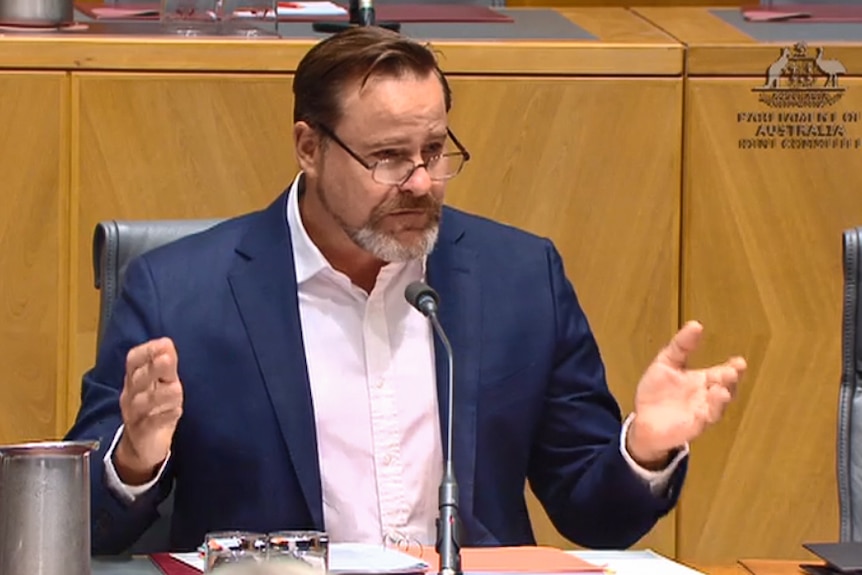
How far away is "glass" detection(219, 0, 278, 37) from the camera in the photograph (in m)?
3.90

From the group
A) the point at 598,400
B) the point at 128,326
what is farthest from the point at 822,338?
the point at 128,326

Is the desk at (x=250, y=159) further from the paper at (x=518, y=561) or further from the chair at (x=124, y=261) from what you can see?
the paper at (x=518, y=561)

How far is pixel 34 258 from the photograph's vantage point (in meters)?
3.62

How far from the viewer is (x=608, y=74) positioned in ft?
12.3

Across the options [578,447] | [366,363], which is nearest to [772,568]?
[578,447]

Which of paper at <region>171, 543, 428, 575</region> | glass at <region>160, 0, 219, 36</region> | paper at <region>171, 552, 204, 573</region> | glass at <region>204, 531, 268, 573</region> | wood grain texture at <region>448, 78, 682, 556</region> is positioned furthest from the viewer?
glass at <region>160, 0, 219, 36</region>

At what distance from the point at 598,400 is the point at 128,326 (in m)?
0.71

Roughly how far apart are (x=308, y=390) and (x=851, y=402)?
812mm

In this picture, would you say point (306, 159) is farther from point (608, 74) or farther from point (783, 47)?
point (783, 47)

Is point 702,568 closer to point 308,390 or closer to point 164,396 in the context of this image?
point 308,390

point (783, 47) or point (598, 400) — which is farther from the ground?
point (783, 47)

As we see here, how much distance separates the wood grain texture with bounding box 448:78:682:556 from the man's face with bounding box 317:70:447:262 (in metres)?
1.18

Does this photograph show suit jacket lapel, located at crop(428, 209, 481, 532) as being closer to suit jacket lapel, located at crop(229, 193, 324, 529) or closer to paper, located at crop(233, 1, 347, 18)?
suit jacket lapel, located at crop(229, 193, 324, 529)

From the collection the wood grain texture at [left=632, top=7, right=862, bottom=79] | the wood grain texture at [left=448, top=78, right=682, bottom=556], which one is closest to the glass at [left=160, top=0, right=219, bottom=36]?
the wood grain texture at [left=448, top=78, right=682, bottom=556]
